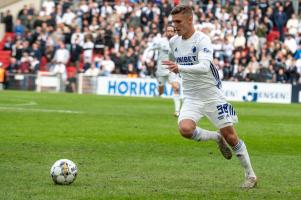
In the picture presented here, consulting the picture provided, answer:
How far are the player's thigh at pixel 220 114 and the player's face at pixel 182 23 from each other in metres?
1.07

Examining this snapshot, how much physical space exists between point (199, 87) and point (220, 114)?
501 mm

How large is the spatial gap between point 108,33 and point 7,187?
3521 centimetres

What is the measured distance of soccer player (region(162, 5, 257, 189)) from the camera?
12.0 m

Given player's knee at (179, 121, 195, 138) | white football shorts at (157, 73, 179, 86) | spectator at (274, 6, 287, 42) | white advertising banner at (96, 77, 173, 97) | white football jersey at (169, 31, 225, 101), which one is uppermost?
spectator at (274, 6, 287, 42)

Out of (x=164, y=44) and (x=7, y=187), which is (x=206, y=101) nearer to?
(x=7, y=187)

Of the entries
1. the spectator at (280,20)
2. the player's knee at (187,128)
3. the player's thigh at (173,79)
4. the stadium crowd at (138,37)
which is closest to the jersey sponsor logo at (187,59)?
the player's knee at (187,128)

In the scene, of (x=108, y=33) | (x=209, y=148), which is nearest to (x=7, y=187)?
(x=209, y=148)

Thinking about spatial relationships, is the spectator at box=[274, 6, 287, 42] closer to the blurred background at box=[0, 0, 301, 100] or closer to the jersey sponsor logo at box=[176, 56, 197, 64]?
the blurred background at box=[0, 0, 301, 100]

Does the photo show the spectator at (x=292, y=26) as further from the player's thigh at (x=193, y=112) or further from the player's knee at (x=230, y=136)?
the player's knee at (x=230, y=136)

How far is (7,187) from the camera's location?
36.1ft

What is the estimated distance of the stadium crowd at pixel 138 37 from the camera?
42.7 meters

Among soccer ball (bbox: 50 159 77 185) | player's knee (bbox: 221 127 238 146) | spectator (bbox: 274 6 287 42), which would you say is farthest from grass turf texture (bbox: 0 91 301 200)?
spectator (bbox: 274 6 287 42)

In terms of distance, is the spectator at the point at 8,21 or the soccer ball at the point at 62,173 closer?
the soccer ball at the point at 62,173

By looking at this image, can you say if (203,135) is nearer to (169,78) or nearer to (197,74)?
(197,74)
